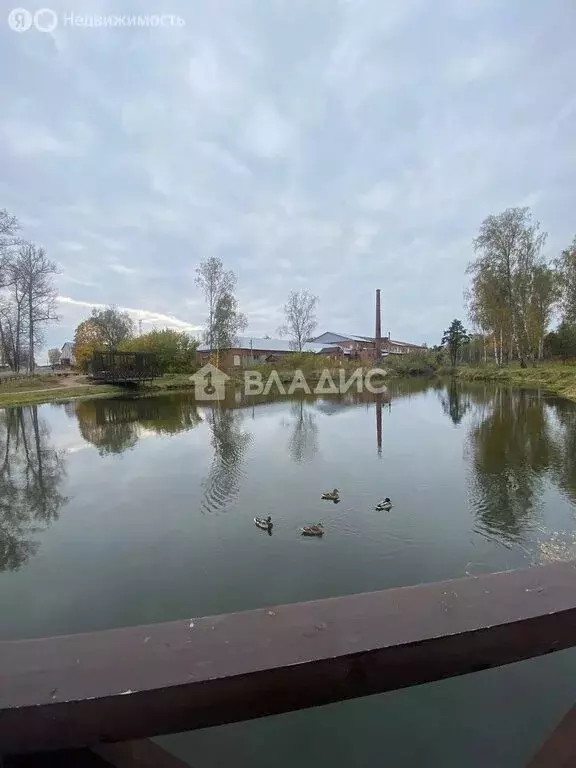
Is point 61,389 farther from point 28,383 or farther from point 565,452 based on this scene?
point 565,452

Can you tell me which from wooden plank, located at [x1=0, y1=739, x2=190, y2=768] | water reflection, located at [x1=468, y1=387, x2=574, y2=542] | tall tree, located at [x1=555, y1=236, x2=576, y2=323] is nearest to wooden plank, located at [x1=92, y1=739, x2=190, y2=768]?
wooden plank, located at [x1=0, y1=739, x2=190, y2=768]

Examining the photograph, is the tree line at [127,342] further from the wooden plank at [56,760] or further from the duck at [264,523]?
the wooden plank at [56,760]

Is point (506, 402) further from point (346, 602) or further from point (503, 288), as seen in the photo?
point (346, 602)

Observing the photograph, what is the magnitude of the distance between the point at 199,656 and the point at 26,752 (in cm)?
26

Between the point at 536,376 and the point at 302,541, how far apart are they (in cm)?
2791

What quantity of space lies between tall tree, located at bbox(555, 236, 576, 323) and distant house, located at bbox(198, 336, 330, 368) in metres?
20.2

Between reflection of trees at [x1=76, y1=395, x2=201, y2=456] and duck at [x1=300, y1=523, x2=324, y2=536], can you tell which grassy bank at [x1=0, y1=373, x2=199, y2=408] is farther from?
duck at [x1=300, y1=523, x2=324, y2=536]

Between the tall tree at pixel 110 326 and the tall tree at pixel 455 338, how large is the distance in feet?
111

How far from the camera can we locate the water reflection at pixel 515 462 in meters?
5.58

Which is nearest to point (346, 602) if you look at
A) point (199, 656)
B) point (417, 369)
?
point (199, 656)

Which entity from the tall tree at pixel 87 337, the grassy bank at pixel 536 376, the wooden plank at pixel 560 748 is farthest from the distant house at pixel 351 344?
the wooden plank at pixel 560 748

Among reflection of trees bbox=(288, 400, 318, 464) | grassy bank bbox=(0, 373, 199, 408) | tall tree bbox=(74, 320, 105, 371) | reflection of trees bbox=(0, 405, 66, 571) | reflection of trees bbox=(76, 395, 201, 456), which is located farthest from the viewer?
tall tree bbox=(74, 320, 105, 371)

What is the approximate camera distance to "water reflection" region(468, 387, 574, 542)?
5.58 m

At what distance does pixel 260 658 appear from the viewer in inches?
27.5
